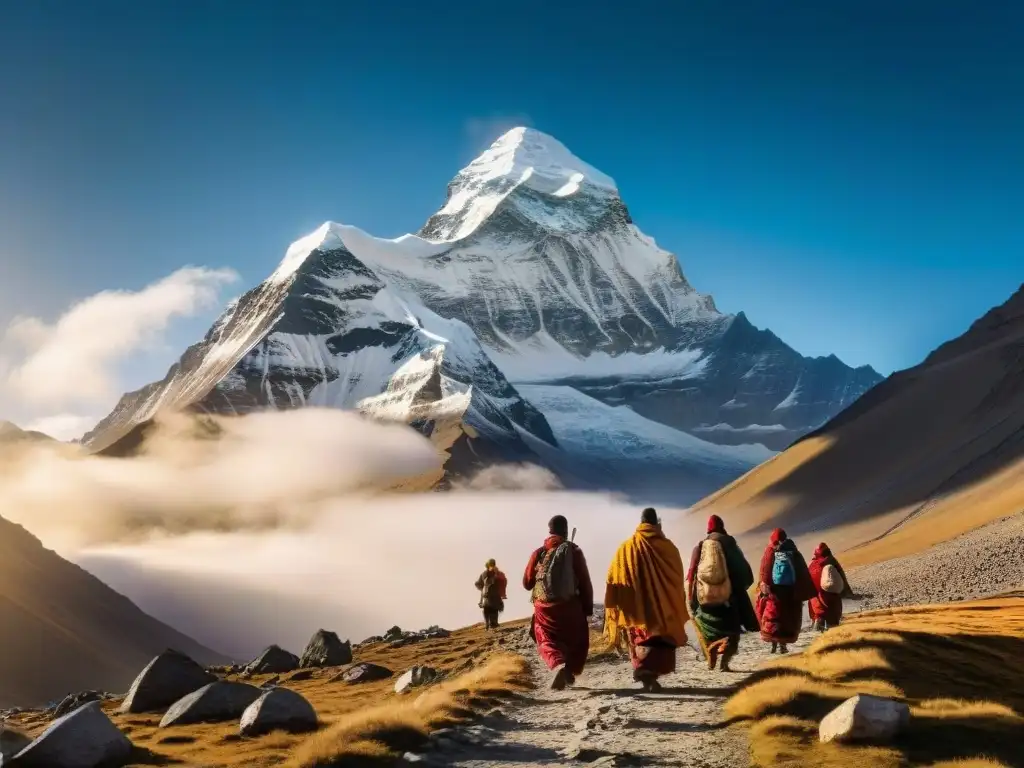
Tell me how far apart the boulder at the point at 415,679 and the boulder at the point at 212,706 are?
500 centimetres

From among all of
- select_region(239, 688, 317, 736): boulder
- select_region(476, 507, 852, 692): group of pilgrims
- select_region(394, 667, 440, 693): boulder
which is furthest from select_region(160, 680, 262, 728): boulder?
select_region(476, 507, 852, 692): group of pilgrims

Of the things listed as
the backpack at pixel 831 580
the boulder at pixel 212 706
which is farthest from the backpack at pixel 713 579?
the backpack at pixel 831 580

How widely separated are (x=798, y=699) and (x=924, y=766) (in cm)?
302

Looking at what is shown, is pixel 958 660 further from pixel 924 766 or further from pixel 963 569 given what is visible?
pixel 963 569

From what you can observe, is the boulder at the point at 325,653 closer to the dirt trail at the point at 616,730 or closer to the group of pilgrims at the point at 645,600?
the dirt trail at the point at 616,730

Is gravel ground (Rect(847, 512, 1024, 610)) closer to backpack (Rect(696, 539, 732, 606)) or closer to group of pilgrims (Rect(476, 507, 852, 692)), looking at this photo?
group of pilgrims (Rect(476, 507, 852, 692))

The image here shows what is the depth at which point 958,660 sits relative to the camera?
16688mm

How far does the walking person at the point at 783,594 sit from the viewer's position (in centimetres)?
2045

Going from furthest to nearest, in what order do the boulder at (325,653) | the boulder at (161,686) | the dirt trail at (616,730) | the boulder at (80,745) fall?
the boulder at (325,653)
the boulder at (161,686)
the boulder at (80,745)
the dirt trail at (616,730)

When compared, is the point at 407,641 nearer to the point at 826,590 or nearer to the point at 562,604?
the point at 826,590

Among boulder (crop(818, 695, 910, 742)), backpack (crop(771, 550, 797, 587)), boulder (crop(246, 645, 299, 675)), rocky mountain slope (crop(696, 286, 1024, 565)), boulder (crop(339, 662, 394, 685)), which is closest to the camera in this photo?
boulder (crop(818, 695, 910, 742))

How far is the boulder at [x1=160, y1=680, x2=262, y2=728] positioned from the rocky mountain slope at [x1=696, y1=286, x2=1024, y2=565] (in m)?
71.5

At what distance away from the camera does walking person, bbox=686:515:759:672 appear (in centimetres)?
1762

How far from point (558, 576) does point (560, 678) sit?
1.93 meters
